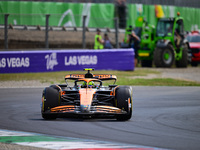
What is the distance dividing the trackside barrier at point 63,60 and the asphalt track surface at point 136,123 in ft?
20.5

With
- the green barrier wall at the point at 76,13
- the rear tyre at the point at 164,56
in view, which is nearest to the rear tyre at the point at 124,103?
the green barrier wall at the point at 76,13

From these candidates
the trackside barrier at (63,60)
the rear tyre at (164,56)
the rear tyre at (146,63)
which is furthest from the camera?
the rear tyre at (146,63)

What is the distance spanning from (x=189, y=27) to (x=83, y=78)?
108 feet

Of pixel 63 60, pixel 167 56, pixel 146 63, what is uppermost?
pixel 63 60

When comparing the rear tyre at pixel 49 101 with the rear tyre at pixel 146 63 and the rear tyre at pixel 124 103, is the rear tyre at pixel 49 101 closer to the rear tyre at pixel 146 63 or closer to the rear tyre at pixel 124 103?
the rear tyre at pixel 124 103

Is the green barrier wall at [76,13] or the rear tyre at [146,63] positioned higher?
the green barrier wall at [76,13]

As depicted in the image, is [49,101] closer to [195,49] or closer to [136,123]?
[136,123]

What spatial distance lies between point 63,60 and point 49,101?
12220 millimetres

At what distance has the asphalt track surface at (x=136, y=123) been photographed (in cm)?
778

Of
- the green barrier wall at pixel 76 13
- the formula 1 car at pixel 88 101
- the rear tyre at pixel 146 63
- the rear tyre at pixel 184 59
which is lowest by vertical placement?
the rear tyre at pixel 146 63

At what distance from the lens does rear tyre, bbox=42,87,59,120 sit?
981 cm

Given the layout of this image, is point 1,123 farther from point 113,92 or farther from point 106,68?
point 106,68

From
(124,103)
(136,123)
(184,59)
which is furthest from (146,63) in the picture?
(136,123)

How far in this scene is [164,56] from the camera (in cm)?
2780
